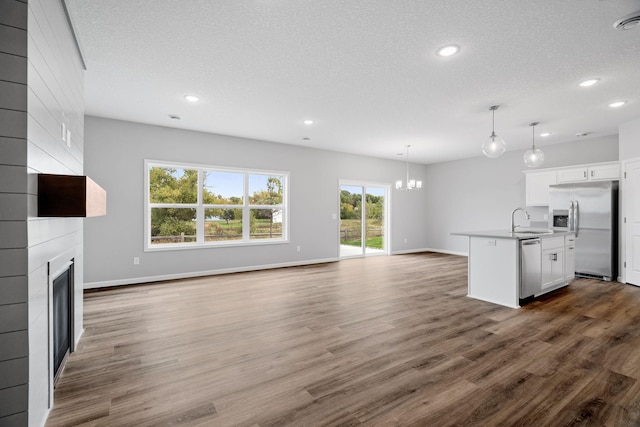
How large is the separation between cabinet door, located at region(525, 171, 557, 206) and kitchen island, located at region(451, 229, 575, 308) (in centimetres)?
213

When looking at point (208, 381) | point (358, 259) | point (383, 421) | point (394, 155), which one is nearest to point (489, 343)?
point (383, 421)

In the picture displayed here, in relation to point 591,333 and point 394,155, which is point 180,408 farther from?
point 394,155

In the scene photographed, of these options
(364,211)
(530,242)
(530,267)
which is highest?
(364,211)

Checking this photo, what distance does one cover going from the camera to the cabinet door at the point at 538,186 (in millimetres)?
6270

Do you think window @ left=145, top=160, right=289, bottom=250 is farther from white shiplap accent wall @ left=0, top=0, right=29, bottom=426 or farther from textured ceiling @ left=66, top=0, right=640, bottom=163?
white shiplap accent wall @ left=0, top=0, right=29, bottom=426

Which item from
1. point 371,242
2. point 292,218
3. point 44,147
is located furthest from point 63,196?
point 371,242

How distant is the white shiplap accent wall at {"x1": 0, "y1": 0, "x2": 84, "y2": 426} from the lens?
1.36 metres

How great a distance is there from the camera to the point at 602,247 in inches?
208

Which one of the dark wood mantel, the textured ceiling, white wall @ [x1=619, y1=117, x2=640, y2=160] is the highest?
the textured ceiling

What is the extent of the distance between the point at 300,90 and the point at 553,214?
218 inches

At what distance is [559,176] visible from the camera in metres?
6.11

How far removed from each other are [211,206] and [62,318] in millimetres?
3525

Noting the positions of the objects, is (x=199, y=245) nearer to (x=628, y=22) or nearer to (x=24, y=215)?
(x=24, y=215)

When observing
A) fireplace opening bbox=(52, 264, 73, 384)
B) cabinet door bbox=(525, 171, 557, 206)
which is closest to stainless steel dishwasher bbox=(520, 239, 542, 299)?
cabinet door bbox=(525, 171, 557, 206)
